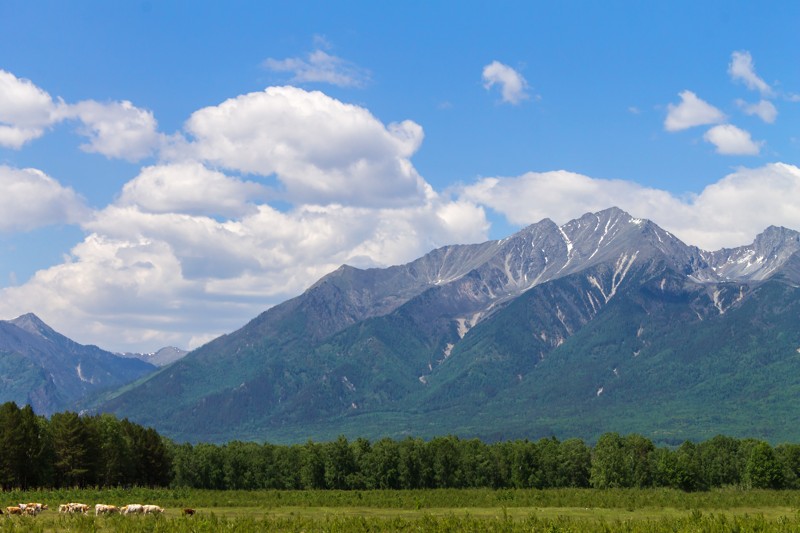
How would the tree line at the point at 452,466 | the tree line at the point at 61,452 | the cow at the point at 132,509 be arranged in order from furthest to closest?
1. the tree line at the point at 452,466
2. the tree line at the point at 61,452
3. the cow at the point at 132,509

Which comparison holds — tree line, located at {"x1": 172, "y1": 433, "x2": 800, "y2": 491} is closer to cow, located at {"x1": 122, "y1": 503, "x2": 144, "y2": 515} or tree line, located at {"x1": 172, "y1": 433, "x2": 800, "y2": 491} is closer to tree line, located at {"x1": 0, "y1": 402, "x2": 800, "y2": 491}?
tree line, located at {"x1": 0, "y1": 402, "x2": 800, "y2": 491}

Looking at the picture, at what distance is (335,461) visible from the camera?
A: 181 meters

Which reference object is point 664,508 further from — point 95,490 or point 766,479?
point 95,490

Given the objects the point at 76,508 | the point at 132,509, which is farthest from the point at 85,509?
the point at 132,509

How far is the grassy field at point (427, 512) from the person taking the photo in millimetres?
78625

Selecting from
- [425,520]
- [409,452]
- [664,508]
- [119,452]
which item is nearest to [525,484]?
[409,452]

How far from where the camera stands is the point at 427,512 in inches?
4205

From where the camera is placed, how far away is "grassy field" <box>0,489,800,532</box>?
78625 millimetres

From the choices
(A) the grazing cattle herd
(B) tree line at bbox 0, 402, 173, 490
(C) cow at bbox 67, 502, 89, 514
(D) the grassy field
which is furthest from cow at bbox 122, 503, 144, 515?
(B) tree line at bbox 0, 402, 173, 490

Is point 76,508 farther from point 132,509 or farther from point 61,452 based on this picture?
point 61,452

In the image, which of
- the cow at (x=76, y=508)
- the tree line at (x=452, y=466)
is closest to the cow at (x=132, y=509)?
the cow at (x=76, y=508)

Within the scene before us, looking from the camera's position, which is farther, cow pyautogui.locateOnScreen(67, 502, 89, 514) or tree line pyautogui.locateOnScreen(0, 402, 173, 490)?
tree line pyautogui.locateOnScreen(0, 402, 173, 490)

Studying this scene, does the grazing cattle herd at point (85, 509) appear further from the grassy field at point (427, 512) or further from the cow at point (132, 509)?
the grassy field at point (427, 512)

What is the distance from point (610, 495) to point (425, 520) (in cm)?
6675
